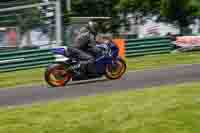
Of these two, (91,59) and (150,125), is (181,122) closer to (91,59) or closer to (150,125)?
(150,125)

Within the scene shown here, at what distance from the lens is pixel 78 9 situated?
4294cm

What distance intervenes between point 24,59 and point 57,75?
8.54 m

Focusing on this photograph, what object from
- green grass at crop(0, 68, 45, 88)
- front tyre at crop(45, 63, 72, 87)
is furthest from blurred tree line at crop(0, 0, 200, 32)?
front tyre at crop(45, 63, 72, 87)

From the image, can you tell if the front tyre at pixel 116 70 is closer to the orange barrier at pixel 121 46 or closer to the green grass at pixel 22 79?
the green grass at pixel 22 79

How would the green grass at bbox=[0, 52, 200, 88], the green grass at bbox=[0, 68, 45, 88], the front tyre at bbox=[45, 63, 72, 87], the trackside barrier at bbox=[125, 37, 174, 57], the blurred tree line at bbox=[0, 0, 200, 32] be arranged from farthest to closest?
the blurred tree line at bbox=[0, 0, 200, 32] → the trackside barrier at bbox=[125, 37, 174, 57] → the green grass at bbox=[0, 52, 200, 88] → the green grass at bbox=[0, 68, 45, 88] → the front tyre at bbox=[45, 63, 72, 87]

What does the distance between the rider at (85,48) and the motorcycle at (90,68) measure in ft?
→ 0.43

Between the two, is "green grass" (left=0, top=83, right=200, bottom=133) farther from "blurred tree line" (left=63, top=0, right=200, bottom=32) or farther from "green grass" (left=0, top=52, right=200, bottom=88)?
"blurred tree line" (left=63, top=0, right=200, bottom=32)

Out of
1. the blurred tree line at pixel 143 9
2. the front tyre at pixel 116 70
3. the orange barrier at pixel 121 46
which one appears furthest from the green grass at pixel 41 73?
the blurred tree line at pixel 143 9

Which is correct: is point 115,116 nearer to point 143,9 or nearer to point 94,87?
point 94,87

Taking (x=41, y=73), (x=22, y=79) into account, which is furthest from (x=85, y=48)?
(x=41, y=73)

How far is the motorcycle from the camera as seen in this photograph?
14.7 m

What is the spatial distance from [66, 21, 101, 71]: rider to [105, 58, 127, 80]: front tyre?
0.54 meters

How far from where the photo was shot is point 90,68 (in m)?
15.1

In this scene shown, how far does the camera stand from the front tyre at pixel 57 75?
1459 cm
